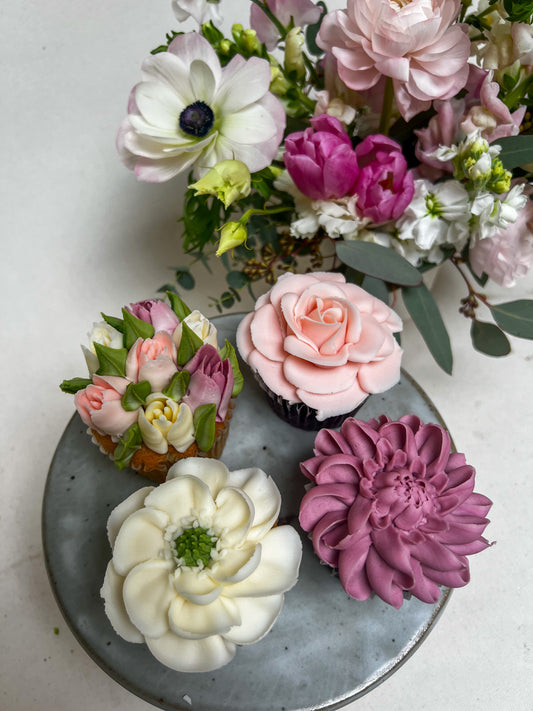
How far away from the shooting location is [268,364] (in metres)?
0.54

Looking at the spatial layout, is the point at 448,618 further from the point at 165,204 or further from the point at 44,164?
the point at 44,164

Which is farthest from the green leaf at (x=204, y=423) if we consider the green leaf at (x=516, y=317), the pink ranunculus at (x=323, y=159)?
the green leaf at (x=516, y=317)

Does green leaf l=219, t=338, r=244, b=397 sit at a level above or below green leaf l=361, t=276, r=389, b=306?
above

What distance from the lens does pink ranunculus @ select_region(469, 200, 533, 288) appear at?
58 centimetres

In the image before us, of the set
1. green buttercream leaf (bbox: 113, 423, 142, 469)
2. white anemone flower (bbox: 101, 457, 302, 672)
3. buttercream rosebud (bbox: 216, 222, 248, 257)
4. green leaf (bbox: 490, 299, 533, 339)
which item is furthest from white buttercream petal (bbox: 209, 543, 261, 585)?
green leaf (bbox: 490, 299, 533, 339)

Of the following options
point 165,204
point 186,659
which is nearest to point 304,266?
point 165,204

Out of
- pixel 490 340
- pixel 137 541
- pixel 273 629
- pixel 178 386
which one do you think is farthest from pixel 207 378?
pixel 490 340

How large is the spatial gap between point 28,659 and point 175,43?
64cm

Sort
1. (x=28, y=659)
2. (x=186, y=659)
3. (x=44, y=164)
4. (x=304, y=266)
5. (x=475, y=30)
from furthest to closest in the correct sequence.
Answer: (x=44, y=164) < (x=304, y=266) < (x=28, y=659) < (x=475, y=30) < (x=186, y=659)

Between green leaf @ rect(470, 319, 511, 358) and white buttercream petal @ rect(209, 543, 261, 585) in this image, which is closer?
white buttercream petal @ rect(209, 543, 261, 585)

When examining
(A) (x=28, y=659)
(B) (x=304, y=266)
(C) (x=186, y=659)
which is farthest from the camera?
(B) (x=304, y=266)

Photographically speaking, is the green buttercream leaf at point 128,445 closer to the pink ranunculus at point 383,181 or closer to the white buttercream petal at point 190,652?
the white buttercream petal at point 190,652

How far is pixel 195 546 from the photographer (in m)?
0.46

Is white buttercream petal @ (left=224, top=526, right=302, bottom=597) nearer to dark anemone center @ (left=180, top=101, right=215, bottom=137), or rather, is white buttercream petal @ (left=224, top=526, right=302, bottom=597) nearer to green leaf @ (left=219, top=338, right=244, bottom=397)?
green leaf @ (left=219, top=338, right=244, bottom=397)
